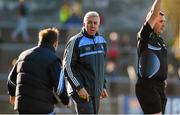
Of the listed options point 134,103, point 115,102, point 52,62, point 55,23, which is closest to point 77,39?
point 52,62

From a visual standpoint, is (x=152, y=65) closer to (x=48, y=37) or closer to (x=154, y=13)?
(x=154, y=13)

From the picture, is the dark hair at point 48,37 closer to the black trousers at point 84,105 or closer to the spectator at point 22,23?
the black trousers at point 84,105

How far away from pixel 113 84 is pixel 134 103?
4.97 m

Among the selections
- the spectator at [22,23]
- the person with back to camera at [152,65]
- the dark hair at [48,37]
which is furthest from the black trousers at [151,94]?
the spectator at [22,23]

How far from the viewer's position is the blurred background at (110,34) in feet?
78.4

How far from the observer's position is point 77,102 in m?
10.9

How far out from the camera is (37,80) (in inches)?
382

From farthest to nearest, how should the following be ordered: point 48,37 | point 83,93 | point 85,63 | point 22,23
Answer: point 22,23, point 85,63, point 83,93, point 48,37

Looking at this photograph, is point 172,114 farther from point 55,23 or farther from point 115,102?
point 55,23

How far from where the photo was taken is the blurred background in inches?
941

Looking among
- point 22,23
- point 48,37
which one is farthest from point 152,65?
point 22,23

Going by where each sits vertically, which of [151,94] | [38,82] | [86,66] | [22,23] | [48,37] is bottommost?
[151,94]

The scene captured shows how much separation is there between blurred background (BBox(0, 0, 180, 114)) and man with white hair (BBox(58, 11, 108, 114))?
28.1 feet

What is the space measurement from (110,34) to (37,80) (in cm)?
2079
